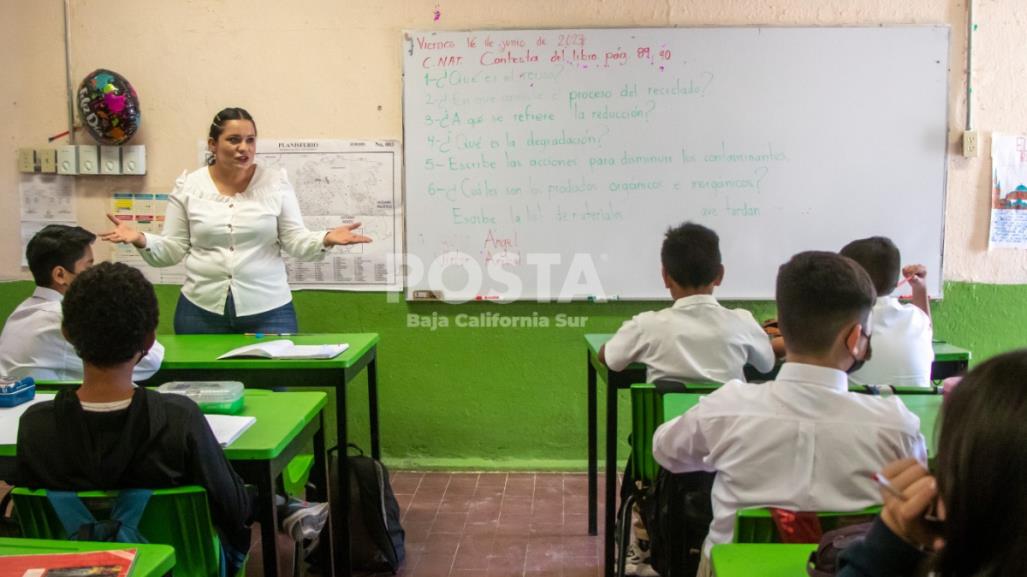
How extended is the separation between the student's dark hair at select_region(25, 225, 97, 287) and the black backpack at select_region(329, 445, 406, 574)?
3.46 feet

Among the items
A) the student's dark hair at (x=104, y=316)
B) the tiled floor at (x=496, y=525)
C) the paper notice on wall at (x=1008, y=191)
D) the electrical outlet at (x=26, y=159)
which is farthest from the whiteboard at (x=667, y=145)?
the student's dark hair at (x=104, y=316)

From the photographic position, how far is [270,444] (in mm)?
1646

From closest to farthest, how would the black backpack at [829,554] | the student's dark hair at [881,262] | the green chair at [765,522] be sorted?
the black backpack at [829,554], the green chair at [765,522], the student's dark hair at [881,262]

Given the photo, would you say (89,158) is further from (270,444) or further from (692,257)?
(692,257)

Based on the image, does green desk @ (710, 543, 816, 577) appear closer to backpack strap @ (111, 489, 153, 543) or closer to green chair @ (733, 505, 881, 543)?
green chair @ (733, 505, 881, 543)

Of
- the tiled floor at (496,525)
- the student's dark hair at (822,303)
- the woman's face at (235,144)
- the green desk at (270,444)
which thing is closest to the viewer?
the student's dark hair at (822,303)

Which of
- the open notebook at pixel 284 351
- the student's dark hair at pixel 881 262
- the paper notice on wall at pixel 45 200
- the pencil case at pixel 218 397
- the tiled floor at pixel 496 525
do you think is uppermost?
the paper notice on wall at pixel 45 200

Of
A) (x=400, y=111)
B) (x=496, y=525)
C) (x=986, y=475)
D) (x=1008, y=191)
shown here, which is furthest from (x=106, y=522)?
(x=1008, y=191)

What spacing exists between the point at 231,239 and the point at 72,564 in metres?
2.21

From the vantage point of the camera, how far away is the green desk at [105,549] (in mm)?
1044

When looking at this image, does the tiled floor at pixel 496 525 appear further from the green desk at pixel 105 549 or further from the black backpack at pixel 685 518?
the green desk at pixel 105 549

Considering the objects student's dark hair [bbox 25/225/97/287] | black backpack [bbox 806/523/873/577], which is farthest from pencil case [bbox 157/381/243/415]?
black backpack [bbox 806/523/873/577]

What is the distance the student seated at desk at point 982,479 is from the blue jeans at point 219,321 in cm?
273

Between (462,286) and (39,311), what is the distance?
1850 mm
